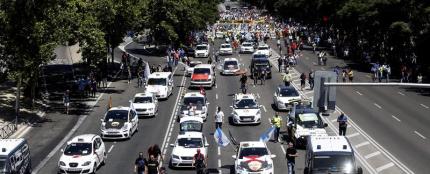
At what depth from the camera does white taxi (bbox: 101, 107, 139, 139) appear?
42.2 meters

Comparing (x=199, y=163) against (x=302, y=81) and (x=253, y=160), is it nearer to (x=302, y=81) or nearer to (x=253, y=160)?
(x=253, y=160)

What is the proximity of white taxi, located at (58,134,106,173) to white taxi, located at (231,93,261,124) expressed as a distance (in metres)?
13.3

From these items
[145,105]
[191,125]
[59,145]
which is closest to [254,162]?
[191,125]

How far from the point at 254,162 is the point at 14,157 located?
33.6 ft

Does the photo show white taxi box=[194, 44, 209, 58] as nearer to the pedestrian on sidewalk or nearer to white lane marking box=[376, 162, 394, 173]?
the pedestrian on sidewalk

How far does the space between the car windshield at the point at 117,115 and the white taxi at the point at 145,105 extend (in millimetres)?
6210

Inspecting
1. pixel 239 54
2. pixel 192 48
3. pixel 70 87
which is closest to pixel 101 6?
pixel 70 87

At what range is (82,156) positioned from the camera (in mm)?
34000

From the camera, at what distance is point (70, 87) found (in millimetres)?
63781

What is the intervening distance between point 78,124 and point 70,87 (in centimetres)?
1578

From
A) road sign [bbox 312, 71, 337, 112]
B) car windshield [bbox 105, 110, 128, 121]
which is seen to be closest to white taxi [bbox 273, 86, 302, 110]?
car windshield [bbox 105, 110, 128, 121]

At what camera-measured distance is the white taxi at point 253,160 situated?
32.2 m

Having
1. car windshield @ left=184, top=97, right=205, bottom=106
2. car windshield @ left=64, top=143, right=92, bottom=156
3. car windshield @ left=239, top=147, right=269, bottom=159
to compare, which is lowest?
car windshield @ left=64, top=143, right=92, bottom=156

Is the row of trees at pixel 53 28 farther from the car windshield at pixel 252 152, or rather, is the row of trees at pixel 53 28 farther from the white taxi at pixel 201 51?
the white taxi at pixel 201 51
